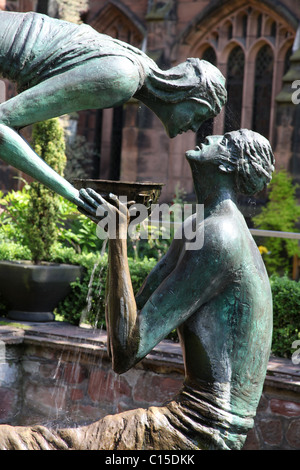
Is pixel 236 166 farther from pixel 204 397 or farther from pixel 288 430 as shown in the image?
pixel 288 430

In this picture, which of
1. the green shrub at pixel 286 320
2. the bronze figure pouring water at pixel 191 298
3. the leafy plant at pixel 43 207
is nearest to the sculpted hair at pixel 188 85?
the bronze figure pouring water at pixel 191 298

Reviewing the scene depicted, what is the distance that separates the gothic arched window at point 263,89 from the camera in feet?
47.2

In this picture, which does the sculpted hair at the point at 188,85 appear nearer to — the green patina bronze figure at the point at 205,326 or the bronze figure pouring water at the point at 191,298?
the bronze figure pouring water at the point at 191,298

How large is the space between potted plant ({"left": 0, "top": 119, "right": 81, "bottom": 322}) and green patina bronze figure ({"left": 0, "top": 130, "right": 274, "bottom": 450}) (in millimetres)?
4142

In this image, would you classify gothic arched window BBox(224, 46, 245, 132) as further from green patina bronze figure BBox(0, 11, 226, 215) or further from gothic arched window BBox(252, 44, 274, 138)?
green patina bronze figure BBox(0, 11, 226, 215)

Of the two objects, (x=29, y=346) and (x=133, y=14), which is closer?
(x=29, y=346)

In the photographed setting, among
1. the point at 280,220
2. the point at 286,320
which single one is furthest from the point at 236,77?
the point at 286,320

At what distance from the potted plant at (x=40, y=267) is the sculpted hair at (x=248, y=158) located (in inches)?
166

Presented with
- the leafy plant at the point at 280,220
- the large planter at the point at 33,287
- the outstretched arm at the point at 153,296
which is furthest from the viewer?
the leafy plant at the point at 280,220

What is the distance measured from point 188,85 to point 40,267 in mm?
4142

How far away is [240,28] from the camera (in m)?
14.6

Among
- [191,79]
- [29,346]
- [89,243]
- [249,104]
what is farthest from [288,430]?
[249,104]

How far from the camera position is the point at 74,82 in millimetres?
2746

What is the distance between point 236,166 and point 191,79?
416mm
